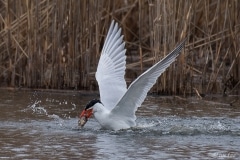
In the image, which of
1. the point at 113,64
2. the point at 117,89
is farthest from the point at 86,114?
the point at 113,64

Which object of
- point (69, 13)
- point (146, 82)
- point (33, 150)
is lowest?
point (33, 150)

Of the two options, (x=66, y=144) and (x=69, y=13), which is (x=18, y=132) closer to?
(x=66, y=144)

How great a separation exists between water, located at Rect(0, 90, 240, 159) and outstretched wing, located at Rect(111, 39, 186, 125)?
8.4 inches

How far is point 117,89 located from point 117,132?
77 cm

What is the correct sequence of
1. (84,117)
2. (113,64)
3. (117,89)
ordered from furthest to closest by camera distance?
(113,64) < (117,89) < (84,117)

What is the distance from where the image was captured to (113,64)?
30.2 feet

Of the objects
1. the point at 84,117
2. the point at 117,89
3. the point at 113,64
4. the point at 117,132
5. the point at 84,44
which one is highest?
the point at 84,44

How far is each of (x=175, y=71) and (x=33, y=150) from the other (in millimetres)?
3731

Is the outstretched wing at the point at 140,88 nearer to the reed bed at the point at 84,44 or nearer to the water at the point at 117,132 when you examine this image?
the water at the point at 117,132

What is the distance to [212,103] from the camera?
33.0 feet

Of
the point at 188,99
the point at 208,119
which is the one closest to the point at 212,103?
the point at 188,99

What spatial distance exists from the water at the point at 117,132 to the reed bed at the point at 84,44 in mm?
283

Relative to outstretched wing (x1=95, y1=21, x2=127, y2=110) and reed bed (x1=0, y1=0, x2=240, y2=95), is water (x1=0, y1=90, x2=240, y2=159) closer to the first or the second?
reed bed (x1=0, y1=0, x2=240, y2=95)

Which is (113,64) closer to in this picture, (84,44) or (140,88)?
(140,88)
